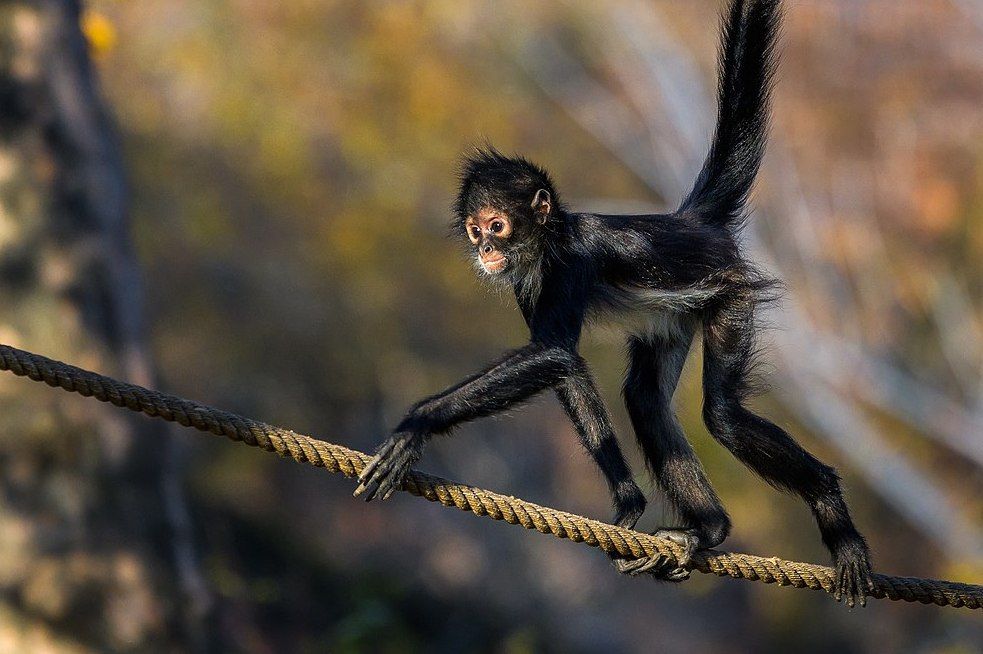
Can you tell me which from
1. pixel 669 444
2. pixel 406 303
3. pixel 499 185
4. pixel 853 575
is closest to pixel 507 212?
pixel 499 185

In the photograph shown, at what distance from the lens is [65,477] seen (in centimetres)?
877

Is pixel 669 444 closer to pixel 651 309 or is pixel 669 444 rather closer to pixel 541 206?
pixel 651 309

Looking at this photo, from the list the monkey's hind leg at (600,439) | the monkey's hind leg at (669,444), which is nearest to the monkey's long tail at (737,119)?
the monkey's hind leg at (669,444)

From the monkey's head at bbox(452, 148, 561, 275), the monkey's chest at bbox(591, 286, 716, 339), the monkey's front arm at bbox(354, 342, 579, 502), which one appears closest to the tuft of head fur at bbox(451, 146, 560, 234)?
the monkey's head at bbox(452, 148, 561, 275)

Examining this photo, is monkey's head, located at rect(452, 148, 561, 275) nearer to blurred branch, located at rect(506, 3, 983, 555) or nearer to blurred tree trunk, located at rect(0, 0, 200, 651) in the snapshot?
blurred tree trunk, located at rect(0, 0, 200, 651)

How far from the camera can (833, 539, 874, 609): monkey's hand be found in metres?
5.38

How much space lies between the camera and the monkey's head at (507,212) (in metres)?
5.81

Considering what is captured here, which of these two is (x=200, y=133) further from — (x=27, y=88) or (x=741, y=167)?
(x=741, y=167)

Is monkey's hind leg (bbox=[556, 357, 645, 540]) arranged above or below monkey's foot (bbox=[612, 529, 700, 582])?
above

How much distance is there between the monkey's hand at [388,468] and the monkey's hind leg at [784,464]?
63.6 inches

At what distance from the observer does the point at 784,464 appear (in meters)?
5.49

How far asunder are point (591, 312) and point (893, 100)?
14.9 metres

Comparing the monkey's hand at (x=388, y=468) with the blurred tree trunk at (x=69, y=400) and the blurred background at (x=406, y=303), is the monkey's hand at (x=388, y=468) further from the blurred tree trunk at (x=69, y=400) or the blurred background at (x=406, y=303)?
the blurred tree trunk at (x=69, y=400)

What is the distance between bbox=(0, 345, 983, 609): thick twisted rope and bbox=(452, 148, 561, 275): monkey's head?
145cm
